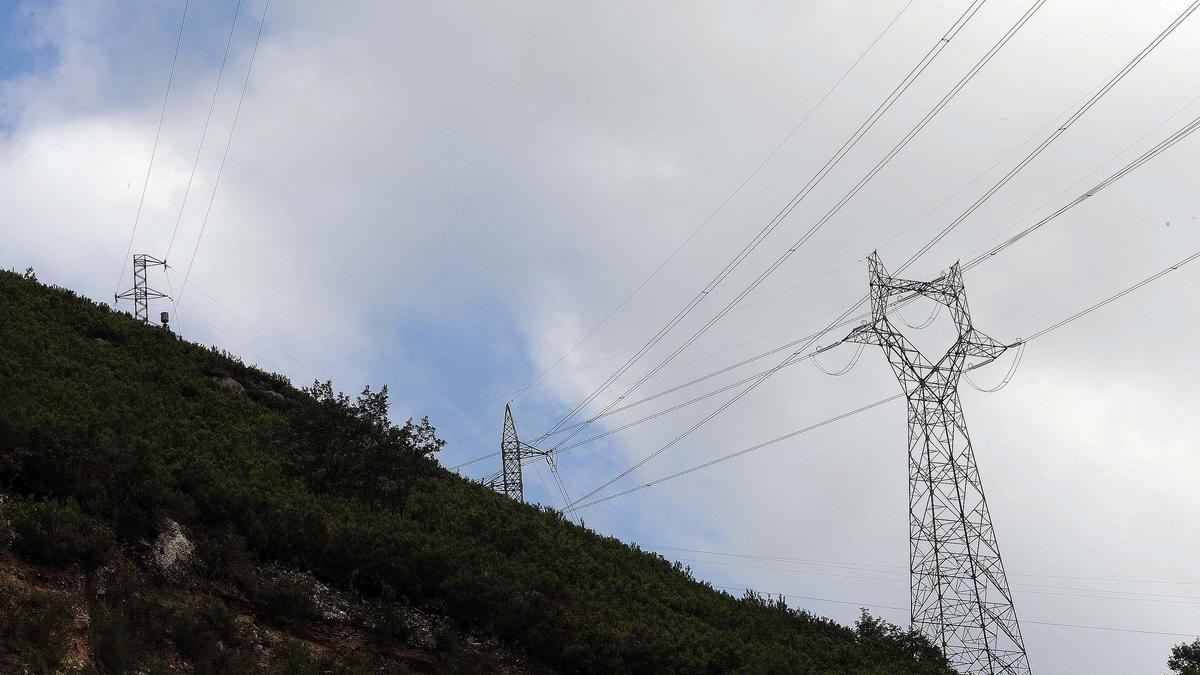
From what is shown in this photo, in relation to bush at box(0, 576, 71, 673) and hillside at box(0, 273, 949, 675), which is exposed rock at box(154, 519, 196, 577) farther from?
bush at box(0, 576, 71, 673)

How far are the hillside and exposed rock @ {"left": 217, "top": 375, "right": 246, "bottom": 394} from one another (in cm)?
20

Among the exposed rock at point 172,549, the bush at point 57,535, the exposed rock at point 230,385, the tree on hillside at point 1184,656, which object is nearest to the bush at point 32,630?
the bush at point 57,535

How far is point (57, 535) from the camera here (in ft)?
→ 64.7

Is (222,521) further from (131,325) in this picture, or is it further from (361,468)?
(131,325)

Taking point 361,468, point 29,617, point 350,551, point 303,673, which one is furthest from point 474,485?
point 29,617

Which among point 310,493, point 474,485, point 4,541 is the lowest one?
point 4,541

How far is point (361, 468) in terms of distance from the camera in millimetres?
31359

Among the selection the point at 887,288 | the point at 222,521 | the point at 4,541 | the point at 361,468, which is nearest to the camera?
the point at 4,541

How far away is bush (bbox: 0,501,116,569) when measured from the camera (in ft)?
64.0

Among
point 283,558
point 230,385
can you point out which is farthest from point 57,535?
point 230,385

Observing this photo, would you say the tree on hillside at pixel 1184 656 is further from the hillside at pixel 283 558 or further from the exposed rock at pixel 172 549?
the exposed rock at pixel 172 549

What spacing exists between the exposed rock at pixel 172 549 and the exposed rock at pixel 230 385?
1659 cm

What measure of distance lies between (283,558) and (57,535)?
5.86 metres

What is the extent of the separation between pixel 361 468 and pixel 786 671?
14.1m
